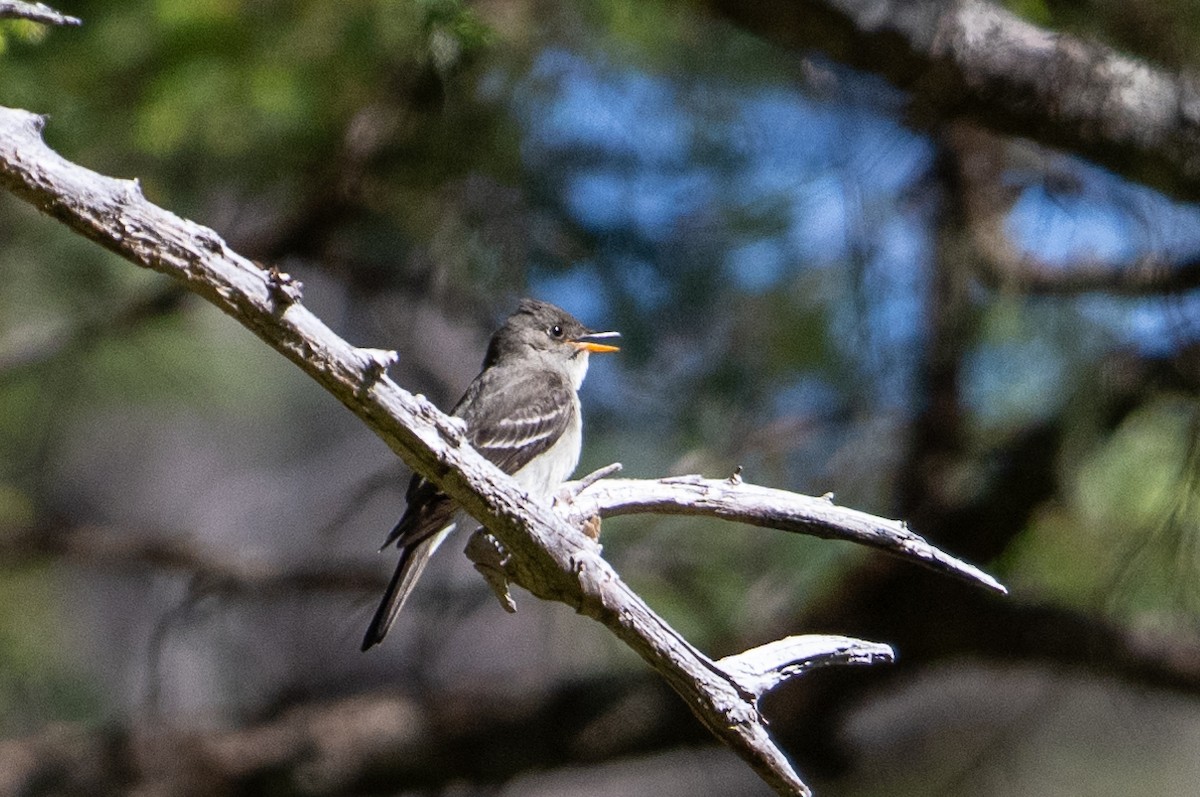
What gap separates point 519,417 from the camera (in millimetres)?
4660

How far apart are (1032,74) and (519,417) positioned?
1.85 metres

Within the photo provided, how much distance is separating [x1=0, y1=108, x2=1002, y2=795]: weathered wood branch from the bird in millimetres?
1337

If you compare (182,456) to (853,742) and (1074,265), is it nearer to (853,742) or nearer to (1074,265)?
(853,742)

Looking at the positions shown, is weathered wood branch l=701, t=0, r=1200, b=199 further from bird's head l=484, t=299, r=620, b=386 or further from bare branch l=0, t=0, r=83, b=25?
bare branch l=0, t=0, r=83, b=25

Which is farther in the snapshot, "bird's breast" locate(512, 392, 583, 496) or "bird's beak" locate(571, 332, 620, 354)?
"bird's beak" locate(571, 332, 620, 354)

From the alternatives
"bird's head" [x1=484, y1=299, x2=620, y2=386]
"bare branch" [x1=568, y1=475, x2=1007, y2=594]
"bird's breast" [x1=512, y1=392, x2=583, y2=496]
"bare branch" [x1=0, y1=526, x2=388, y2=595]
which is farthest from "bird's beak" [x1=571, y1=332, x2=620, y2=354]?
"bare branch" [x1=568, y1=475, x2=1007, y2=594]

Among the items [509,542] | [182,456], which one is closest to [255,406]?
[182,456]

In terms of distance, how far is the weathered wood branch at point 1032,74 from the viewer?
387 cm

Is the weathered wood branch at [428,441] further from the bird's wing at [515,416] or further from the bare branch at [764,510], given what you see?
the bird's wing at [515,416]

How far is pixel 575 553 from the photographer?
2510 millimetres

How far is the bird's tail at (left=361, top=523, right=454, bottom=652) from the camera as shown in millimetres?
3881

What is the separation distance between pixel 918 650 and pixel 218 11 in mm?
3338

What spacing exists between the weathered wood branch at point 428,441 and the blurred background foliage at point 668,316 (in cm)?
171

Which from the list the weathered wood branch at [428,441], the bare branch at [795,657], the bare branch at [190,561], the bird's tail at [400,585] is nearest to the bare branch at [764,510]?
the weathered wood branch at [428,441]
